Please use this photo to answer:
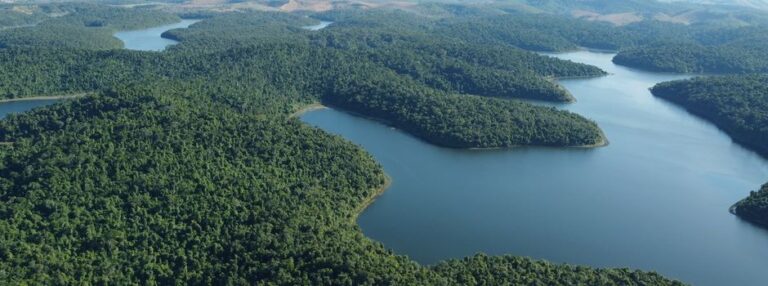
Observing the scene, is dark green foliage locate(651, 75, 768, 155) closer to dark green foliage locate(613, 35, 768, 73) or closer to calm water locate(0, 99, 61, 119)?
dark green foliage locate(613, 35, 768, 73)

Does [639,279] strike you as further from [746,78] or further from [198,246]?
[746,78]

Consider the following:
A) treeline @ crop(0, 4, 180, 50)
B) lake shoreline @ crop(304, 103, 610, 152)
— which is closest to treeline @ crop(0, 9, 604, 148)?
lake shoreline @ crop(304, 103, 610, 152)

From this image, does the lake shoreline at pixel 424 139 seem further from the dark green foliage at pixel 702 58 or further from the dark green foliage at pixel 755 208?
the dark green foliage at pixel 702 58

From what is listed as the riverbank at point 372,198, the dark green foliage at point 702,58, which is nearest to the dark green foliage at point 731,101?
the dark green foliage at point 702,58

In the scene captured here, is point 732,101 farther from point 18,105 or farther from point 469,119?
point 18,105

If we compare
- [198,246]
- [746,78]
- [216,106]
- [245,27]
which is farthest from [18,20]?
[746,78]

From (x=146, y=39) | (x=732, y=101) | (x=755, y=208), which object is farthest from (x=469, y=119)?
(x=146, y=39)
